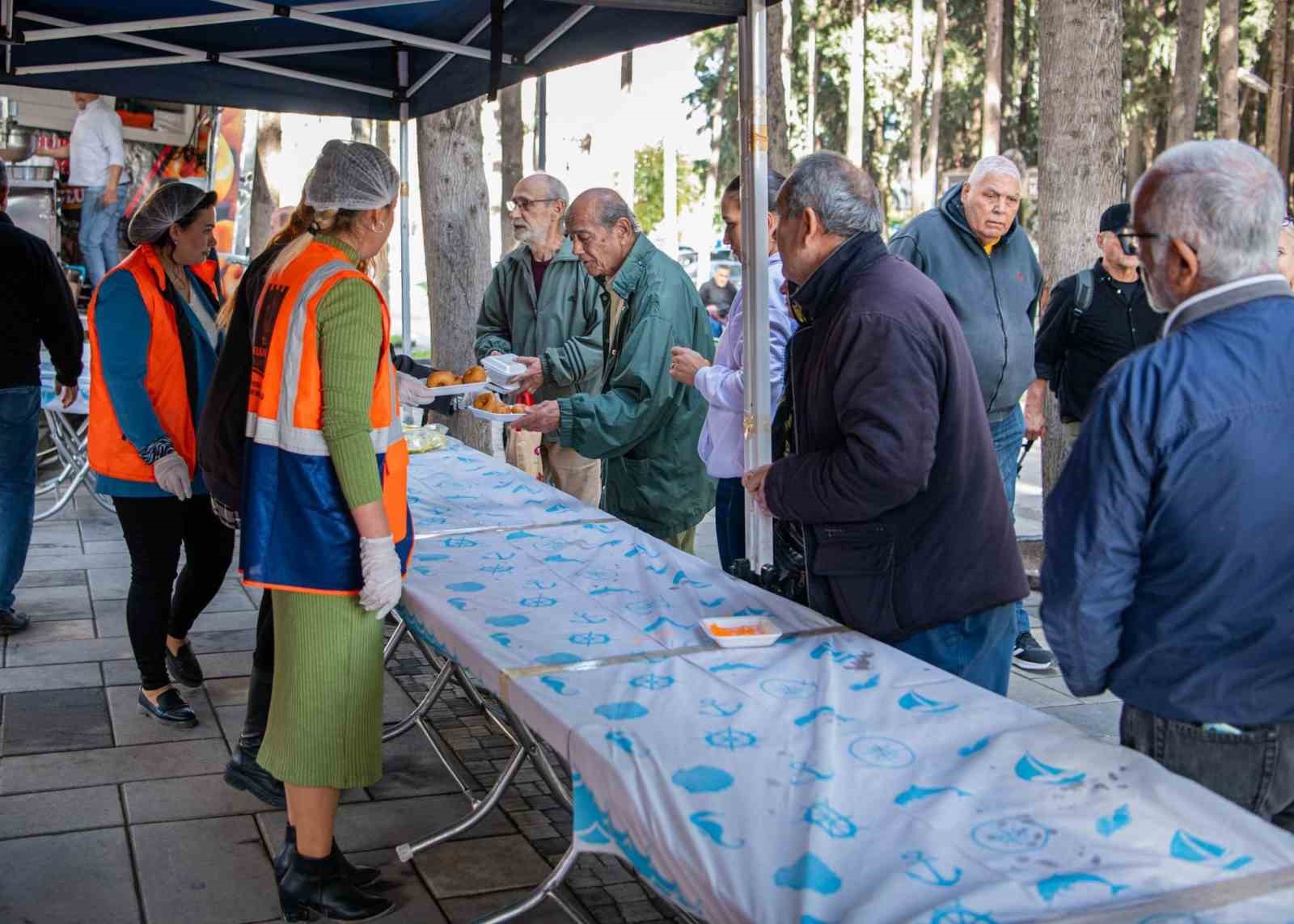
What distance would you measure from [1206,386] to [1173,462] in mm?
116

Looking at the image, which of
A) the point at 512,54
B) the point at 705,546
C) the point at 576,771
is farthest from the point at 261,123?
the point at 576,771

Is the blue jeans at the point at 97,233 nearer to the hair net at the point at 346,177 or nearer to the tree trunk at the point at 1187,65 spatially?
the hair net at the point at 346,177

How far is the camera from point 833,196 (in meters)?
2.74

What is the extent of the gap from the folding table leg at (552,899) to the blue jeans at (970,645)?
0.82m

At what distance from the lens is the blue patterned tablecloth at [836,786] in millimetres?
1601

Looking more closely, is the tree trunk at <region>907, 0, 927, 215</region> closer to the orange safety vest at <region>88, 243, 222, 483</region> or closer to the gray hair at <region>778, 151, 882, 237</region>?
the orange safety vest at <region>88, 243, 222, 483</region>

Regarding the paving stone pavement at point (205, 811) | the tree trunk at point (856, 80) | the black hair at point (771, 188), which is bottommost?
the paving stone pavement at point (205, 811)

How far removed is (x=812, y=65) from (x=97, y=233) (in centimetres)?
2394

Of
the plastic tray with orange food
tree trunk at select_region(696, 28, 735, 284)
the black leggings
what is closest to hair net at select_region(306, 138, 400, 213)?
the plastic tray with orange food

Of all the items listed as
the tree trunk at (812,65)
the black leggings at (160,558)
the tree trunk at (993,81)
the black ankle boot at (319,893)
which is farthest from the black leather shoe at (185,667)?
the tree trunk at (812,65)

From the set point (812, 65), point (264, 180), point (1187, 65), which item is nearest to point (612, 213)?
point (264, 180)

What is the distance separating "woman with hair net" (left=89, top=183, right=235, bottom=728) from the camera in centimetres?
414

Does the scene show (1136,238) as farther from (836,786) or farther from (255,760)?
(255,760)

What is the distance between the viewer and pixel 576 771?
208cm
